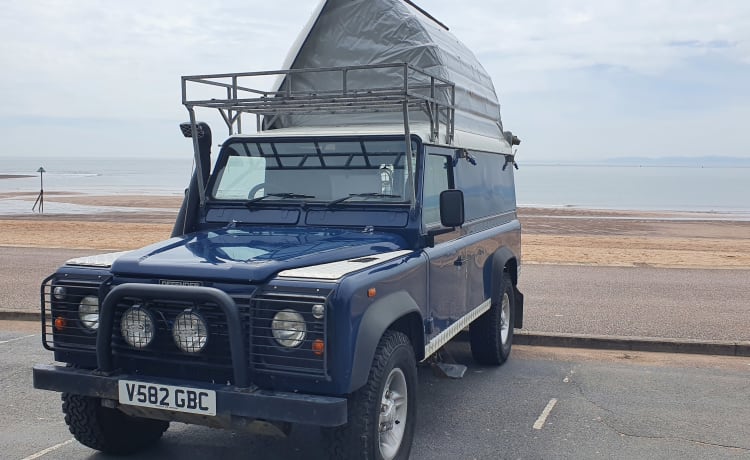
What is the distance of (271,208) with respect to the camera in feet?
18.7

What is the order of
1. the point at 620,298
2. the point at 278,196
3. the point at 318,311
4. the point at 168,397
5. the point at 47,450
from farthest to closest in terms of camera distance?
the point at 620,298
the point at 278,196
the point at 47,450
the point at 168,397
the point at 318,311

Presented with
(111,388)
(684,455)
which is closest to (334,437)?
(111,388)

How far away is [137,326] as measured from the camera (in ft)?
14.1

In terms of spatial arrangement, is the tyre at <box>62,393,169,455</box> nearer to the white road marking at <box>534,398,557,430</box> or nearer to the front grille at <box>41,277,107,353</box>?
the front grille at <box>41,277,107,353</box>

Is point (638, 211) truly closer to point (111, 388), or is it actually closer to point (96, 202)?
point (96, 202)

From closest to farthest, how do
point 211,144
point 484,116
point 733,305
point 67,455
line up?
point 67,455 < point 211,144 < point 484,116 < point 733,305

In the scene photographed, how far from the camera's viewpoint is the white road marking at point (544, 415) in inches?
227

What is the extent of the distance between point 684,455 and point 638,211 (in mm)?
37508

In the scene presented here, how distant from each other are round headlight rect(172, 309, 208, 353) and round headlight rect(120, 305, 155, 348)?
0.15 m

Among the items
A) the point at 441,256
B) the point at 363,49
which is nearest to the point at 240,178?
the point at 441,256

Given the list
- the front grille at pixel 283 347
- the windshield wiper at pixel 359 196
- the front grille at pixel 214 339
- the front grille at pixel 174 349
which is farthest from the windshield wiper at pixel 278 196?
the front grille at pixel 283 347

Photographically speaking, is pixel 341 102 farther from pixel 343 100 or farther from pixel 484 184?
pixel 484 184

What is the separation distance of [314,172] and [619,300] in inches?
263

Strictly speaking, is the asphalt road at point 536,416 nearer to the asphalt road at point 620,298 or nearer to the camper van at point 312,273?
the camper van at point 312,273
